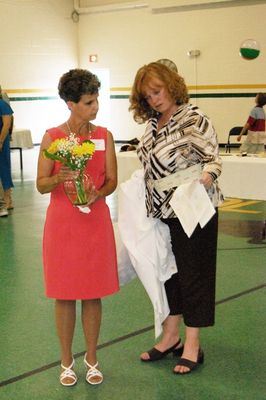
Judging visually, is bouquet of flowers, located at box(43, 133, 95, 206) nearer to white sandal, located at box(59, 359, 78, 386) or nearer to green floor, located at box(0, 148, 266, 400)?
white sandal, located at box(59, 359, 78, 386)

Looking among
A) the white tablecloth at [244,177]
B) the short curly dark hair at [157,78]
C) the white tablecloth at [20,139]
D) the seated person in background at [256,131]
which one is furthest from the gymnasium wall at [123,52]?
the short curly dark hair at [157,78]

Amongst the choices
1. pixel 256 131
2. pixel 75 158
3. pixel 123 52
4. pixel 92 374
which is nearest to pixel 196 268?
pixel 92 374

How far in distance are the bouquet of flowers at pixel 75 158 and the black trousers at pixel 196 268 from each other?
0.55 m

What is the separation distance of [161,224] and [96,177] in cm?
46

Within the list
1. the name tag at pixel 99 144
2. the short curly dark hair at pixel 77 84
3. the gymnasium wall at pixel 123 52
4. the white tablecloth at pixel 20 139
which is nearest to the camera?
the short curly dark hair at pixel 77 84

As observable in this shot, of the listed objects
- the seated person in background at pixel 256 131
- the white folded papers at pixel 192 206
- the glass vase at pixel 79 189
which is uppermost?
the glass vase at pixel 79 189

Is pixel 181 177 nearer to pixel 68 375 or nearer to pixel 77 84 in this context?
pixel 77 84

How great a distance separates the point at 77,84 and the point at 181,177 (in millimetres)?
672

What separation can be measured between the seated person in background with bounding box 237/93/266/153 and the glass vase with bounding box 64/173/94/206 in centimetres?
745

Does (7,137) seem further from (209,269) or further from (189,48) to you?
(189,48)

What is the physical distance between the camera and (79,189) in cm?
298

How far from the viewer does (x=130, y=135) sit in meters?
18.4

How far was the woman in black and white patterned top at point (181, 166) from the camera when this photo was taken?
317 cm

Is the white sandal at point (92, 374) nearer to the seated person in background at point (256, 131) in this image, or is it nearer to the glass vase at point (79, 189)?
the glass vase at point (79, 189)
